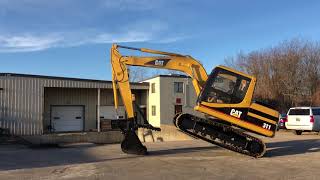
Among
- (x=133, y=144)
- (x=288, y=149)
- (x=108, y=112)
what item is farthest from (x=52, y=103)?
(x=288, y=149)

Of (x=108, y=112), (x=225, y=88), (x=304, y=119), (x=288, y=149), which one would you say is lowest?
(x=288, y=149)

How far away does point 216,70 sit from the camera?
15648 millimetres

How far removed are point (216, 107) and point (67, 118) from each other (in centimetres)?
2388

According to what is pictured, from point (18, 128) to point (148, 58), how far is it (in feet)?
54.7

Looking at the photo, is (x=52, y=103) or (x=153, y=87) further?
(x=153, y=87)

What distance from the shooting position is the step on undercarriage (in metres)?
15.8

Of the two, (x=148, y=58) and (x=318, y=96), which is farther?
(x=318, y=96)

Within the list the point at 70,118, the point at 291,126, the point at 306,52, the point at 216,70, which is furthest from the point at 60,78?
the point at 306,52

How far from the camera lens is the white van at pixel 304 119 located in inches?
1092

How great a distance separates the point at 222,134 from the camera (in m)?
16.0

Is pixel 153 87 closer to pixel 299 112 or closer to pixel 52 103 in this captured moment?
pixel 52 103

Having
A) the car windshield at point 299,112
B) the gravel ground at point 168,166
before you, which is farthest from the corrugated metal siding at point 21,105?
the car windshield at point 299,112

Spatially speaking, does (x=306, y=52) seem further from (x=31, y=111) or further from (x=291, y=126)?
(x=31, y=111)

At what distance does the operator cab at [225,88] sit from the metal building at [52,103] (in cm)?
1859
